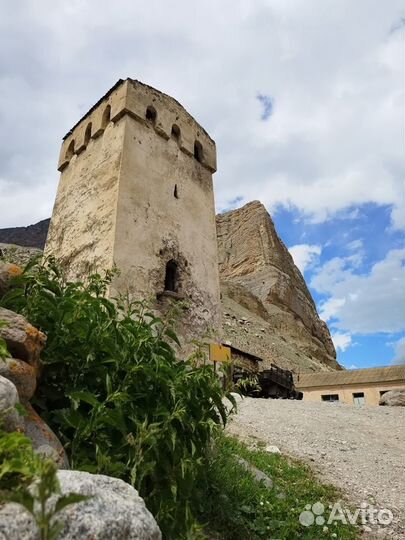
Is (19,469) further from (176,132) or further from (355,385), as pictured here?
(355,385)

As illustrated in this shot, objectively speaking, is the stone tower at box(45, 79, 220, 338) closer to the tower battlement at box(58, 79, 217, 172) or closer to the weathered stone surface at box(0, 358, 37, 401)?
the tower battlement at box(58, 79, 217, 172)

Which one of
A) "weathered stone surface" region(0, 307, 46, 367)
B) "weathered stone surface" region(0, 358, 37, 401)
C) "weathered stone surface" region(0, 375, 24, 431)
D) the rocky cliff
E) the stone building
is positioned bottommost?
"weathered stone surface" region(0, 375, 24, 431)

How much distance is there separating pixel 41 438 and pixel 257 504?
2654 millimetres

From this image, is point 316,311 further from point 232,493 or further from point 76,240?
point 232,493

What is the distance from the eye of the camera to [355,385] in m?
23.2

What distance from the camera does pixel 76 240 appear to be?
10.9 metres

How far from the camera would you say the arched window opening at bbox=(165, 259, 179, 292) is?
1062cm

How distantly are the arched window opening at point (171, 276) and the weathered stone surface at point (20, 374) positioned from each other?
27.8 ft

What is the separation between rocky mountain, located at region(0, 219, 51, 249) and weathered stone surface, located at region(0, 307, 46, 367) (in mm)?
60941

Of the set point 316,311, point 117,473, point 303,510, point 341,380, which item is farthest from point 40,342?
point 316,311

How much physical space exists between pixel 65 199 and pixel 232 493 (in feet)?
34.8

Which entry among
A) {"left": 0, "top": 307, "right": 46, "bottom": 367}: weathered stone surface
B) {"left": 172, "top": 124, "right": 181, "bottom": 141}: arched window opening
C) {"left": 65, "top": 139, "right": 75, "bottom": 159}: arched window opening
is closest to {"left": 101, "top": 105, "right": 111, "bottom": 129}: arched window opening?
{"left": 65, "top": 139, "right": 75, "bottom": 159}: arched window opening

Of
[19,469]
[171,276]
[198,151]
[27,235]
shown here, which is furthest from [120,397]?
[27,235]

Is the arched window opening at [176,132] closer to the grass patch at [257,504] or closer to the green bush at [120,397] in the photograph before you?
the grass patch at [257,504]
